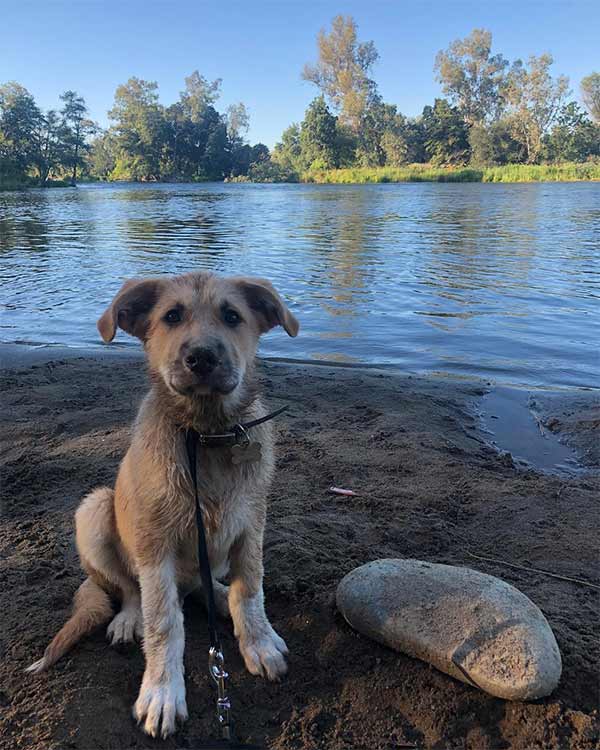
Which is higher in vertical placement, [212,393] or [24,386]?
[212,393]

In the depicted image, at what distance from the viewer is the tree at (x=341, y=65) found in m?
126

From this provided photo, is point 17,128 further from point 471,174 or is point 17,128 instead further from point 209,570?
point 209,570

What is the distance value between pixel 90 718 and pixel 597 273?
17032 mm

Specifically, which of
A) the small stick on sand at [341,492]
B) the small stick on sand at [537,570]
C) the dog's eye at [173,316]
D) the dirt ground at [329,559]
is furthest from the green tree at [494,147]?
the dog's eye at [173,316]

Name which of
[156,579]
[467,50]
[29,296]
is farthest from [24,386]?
[467,50]

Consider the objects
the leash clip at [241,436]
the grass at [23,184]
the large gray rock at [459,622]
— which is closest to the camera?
the large gray rock at [459,622]

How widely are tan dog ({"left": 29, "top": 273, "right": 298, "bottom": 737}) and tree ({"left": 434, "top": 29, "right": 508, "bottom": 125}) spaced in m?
125

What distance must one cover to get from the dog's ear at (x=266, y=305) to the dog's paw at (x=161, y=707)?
1989 millimetres

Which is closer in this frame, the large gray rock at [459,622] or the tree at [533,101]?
the large gray rock at [459,622]

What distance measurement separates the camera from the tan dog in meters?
3.04

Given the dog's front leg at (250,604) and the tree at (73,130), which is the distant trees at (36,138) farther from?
the dog's front leg at (250,604)

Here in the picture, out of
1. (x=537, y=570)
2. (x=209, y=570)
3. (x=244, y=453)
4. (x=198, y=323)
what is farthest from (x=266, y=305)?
(x=537, y=570)

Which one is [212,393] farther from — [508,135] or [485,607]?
[508,135]

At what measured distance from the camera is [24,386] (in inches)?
310
